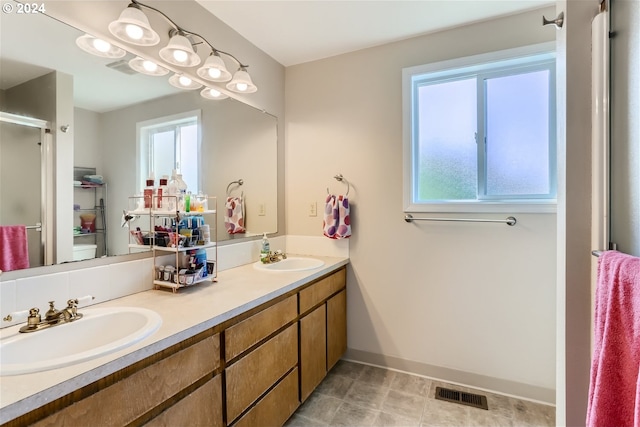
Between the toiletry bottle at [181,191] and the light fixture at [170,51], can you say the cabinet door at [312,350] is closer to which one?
the toiletry bottle at [181,191]

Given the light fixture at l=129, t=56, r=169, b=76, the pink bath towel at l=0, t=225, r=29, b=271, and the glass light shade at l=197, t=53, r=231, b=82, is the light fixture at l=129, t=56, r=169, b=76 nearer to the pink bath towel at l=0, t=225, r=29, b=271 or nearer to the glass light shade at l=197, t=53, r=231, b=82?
the glass light shade at l=197, t=53, r=231, b=82

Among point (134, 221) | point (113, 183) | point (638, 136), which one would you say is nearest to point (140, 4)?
point (113, 183)

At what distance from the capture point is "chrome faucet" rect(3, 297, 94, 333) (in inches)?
39.3

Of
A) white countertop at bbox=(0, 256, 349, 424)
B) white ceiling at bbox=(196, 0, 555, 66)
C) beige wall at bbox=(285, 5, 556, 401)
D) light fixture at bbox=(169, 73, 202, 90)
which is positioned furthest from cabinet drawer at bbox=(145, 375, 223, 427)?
white ceiling at bbox=(196, 0, 555, 66)

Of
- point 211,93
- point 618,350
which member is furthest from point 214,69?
point 618,350

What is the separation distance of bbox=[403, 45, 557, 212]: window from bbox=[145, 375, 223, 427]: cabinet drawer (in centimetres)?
166

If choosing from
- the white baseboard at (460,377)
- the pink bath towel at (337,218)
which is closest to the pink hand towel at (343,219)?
the pink bath towel at (337,218)

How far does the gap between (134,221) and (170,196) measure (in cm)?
21

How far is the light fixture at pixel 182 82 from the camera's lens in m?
1.68

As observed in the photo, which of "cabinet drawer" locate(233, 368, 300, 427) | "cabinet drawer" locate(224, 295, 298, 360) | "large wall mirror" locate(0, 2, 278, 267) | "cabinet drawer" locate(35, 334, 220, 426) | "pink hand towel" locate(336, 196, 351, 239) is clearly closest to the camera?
"cabinet drawer" locate(35, 334, 220, 426)

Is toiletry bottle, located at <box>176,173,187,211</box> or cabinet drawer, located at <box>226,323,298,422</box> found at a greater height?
toiletry bottle, located at <box>176,173,187,211</box>

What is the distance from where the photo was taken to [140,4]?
144cm

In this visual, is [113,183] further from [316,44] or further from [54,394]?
[316,44]

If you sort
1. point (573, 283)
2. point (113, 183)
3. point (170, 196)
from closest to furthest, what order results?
1. point (573, 283)
2. point (113, 183)
3. point (170, 196)
